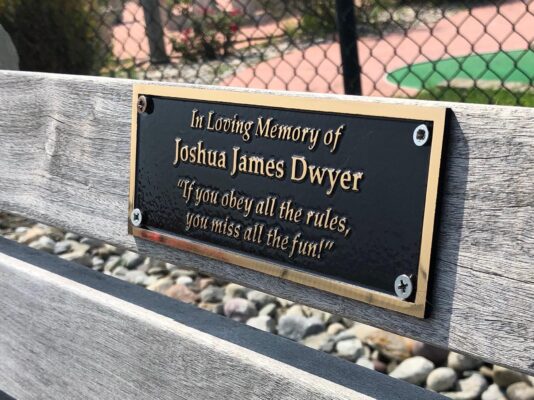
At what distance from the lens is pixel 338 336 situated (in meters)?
2.97

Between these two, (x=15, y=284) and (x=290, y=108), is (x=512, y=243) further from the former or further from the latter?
(x=15, y=284)

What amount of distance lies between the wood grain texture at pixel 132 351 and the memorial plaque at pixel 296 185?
141 mm

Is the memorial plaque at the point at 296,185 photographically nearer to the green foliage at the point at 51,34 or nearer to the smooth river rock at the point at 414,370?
the smooth river rock at the point at 414,370

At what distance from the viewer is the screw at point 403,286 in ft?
3.96

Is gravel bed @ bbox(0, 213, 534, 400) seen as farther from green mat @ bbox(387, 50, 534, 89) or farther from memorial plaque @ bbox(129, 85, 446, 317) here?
green mat @ bbox(387, 50, 534, 89)

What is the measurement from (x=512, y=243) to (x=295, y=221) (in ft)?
1.21

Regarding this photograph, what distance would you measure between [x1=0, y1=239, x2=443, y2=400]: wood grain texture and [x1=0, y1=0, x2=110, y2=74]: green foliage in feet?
17.2

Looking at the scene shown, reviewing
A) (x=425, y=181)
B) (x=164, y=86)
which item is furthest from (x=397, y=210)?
(x=164, y=86)

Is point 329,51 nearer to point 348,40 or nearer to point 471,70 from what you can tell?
point 471,70

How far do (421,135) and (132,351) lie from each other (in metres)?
0.74

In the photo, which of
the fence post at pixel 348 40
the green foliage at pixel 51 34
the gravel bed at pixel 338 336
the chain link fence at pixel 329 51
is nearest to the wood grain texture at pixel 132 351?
the gravel bed at pixel 338 336

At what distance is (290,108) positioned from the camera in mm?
1368

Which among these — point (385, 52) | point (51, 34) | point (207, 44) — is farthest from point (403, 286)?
point (207, 44)

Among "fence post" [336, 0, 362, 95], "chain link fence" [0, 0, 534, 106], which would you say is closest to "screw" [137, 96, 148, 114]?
"fence post" [336, 0, 362, 95]
